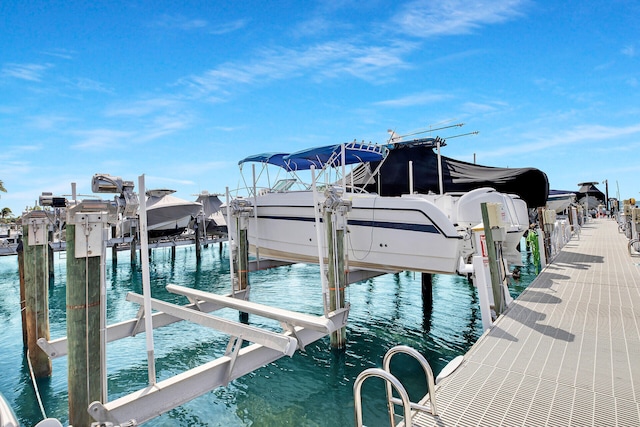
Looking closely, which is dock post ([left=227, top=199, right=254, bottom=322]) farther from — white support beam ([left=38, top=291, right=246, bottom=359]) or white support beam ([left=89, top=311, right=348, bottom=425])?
white support beam ([left=89, top=311, right=348, bottom=425])

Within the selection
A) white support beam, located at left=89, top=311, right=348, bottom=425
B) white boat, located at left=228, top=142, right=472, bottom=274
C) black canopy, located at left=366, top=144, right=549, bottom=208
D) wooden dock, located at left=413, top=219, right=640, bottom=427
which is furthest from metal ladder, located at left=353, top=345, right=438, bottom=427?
black canopy, located at left=366, top=144, right=549, bottom=208

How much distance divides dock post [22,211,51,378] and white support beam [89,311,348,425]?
13.3 feet


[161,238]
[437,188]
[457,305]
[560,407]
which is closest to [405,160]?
[437,188]

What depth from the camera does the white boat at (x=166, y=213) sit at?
2305cm

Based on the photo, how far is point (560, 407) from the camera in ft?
9.96

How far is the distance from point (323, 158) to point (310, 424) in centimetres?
711

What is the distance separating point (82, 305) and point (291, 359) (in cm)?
503

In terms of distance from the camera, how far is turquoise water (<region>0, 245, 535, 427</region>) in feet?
18.1

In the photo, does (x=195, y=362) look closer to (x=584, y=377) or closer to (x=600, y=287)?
(x=584, y=377)

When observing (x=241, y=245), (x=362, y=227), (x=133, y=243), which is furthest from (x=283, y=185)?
(x=133, y=243)

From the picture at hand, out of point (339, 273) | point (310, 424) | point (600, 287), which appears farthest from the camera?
point (600, 287)

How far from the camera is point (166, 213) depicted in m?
23.5

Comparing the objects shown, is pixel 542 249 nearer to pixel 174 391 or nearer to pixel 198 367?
pixel 198 367

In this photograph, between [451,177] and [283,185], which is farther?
[451,177]
